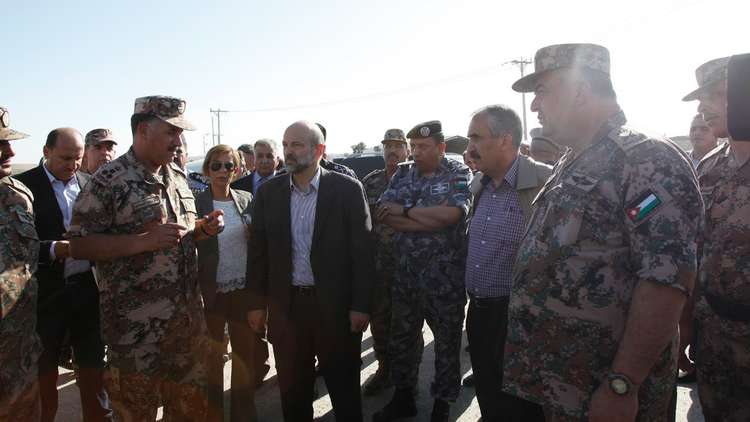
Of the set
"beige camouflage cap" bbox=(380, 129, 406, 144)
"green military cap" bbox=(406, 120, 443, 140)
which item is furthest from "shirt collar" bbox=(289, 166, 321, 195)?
"beige camouflage cap" bbox=(380, 129, 406, 144)

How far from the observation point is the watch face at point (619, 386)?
68.9 inches

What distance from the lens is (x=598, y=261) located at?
1872mm

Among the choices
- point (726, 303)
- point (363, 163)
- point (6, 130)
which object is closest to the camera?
point (726, 303)

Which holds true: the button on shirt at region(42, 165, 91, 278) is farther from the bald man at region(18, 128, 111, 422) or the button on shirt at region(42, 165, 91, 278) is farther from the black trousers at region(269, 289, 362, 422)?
the black trousers at region(269, 289, 362, 422)

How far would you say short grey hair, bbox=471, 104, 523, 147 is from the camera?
305 cm

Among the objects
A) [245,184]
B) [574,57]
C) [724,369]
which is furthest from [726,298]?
[245,184]

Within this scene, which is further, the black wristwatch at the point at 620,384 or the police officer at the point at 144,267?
the police officer at the point at 144,267

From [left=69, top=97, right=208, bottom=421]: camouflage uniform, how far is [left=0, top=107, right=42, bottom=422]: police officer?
0.27 metres

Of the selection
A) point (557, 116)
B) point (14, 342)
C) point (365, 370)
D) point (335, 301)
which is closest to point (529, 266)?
point (557, 116)

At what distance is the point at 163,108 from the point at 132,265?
940 millimetres

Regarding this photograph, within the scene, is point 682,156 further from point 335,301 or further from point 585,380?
point 335,301

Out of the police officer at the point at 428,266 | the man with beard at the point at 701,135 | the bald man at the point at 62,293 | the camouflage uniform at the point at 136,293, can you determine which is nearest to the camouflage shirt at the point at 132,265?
the camouflage uniform at the point at 136,293

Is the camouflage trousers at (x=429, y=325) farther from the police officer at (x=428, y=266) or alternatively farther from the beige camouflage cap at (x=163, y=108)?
the beige camouflage cap at (x=163, y=108)

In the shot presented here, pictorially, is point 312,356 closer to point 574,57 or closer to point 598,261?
point 598,261
